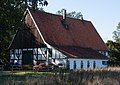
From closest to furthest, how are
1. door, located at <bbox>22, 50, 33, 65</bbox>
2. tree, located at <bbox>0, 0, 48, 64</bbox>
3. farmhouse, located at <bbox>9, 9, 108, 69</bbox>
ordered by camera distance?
tree, located at <bbox>0, 0, 48, 64</bbox> < farmhouse, located at <bbox>9, 9, 108, 69</bbox> < door, located at <bbox>22, 50, 33, 65</bbox>

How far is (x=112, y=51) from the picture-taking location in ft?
216

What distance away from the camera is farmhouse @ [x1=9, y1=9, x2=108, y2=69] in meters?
48.7

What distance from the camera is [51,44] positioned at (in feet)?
162

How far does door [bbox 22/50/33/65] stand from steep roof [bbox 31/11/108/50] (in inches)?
145

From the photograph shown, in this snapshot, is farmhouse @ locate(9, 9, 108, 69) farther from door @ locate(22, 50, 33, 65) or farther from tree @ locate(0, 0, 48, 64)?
tree @ locate(0, 0, 48, 64)

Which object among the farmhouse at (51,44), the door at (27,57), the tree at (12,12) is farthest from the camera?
the door at (27,57)

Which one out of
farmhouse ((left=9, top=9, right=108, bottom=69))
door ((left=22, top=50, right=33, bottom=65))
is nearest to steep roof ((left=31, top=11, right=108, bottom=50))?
farmhouse ((left=9, top=9, right=108, bottom=69))

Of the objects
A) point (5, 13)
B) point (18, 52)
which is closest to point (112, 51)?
point (18, 52)

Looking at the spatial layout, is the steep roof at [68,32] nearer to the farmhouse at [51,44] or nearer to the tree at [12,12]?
the farmhouse at [51,44]

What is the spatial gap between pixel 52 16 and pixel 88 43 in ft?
26.9

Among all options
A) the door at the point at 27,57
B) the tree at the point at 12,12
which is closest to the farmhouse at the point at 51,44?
the door at the point at 27,57

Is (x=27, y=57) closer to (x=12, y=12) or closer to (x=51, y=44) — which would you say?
(x=51, y=44)

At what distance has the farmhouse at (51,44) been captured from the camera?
1916 inches

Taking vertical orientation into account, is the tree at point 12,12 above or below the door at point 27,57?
above
